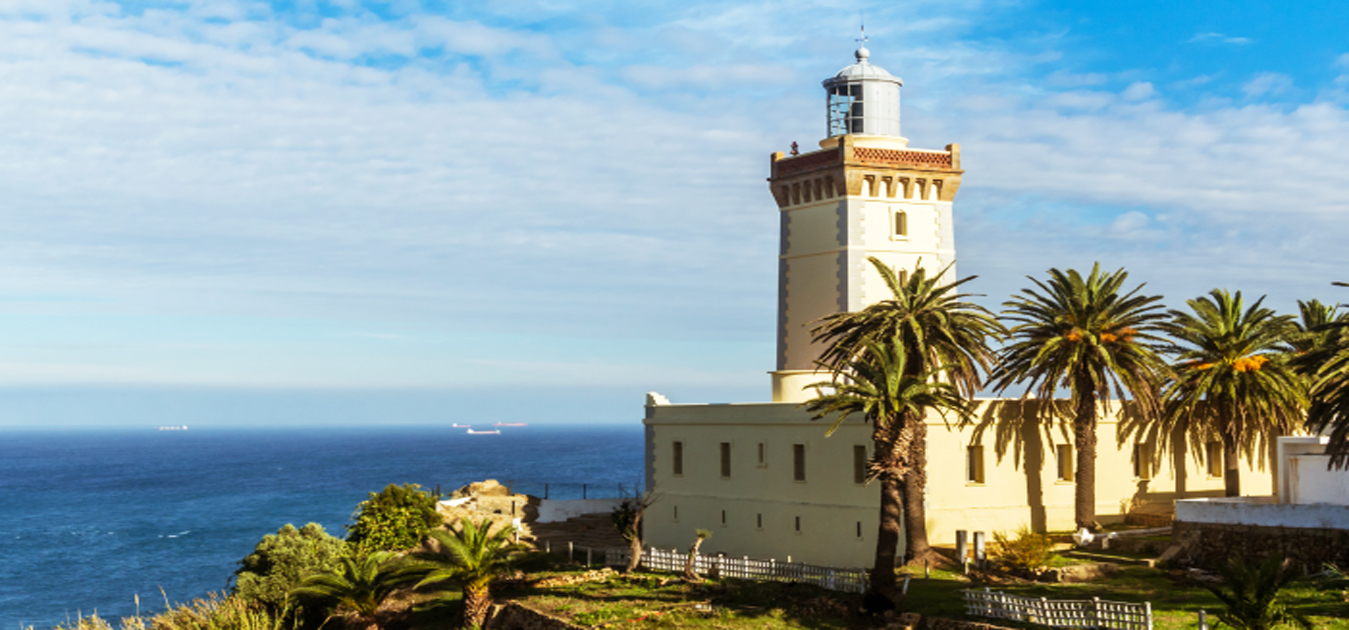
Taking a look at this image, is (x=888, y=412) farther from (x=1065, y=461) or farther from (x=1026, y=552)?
(x=1065, y=461)

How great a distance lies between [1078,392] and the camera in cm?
3653

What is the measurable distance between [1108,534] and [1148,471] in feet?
20.9

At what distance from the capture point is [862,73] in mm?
44500

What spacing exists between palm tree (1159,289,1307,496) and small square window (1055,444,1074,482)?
3217mm

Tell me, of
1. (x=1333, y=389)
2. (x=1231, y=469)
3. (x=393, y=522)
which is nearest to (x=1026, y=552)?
(x=1333, y=389)

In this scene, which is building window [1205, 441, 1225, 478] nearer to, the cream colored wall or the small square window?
the cream colored wall

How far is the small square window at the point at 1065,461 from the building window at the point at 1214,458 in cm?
650

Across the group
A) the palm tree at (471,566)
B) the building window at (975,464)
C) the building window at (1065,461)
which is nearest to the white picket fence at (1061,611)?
the building window at (975,464)

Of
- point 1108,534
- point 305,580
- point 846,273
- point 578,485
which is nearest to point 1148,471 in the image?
point 1108,534

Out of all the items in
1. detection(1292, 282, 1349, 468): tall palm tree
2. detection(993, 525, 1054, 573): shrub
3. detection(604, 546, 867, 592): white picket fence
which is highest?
detection(1292, 282, 1349, 468): tall palm tree

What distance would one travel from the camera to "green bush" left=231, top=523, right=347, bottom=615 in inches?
1585

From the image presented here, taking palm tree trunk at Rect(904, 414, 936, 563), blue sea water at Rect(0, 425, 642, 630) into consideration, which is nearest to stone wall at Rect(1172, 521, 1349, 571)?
palm tree trunk at Rect(904, 414, 936, 563)

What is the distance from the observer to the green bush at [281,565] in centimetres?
4025

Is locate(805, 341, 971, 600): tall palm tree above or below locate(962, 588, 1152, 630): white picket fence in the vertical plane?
above
